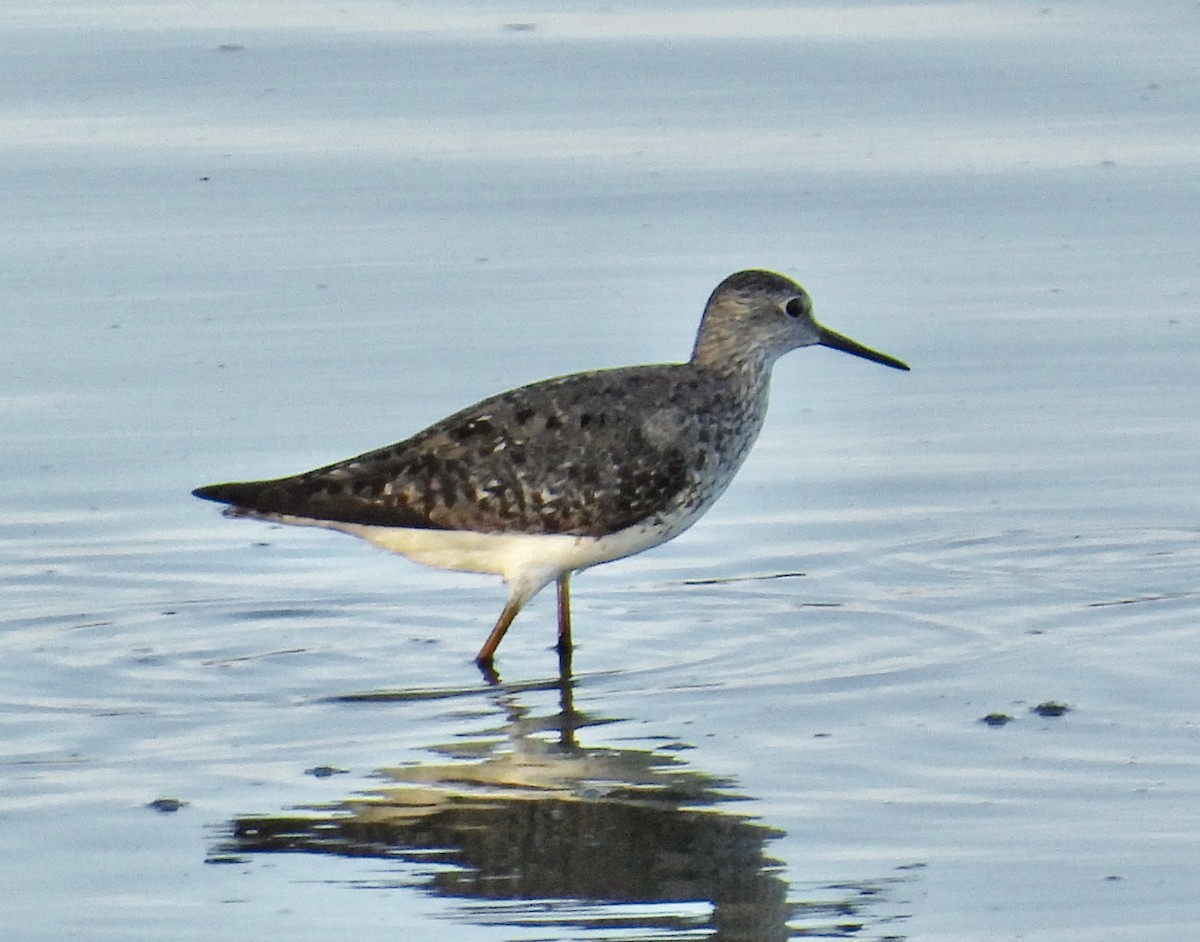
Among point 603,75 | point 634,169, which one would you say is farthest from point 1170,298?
point 603,75

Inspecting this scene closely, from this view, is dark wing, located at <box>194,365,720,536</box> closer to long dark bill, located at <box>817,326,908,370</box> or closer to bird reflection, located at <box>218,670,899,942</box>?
long dark bill, located at <box>817,326,908,370</box>

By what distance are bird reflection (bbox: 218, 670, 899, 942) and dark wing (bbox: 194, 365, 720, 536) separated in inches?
44.8

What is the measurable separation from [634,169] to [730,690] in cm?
476

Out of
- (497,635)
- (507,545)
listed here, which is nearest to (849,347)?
(507,545)

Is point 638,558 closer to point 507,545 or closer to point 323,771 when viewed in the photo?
point 507,545

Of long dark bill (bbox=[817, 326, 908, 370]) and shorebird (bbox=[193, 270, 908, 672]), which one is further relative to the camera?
long dark bill (bbox=[817, 326, 908, 370])

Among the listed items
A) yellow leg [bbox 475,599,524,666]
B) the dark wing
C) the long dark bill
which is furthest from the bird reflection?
the long dark bill

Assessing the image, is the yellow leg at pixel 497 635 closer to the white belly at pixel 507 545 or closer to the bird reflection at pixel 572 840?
the white belly at pixel 507 545

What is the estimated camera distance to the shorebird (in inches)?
336

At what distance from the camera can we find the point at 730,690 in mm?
7789

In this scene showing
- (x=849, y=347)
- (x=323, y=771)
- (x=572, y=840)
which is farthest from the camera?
(x=849, y=347)

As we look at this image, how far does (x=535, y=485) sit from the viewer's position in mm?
8602

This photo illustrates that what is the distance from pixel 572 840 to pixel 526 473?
222 cm

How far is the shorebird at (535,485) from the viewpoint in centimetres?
852
